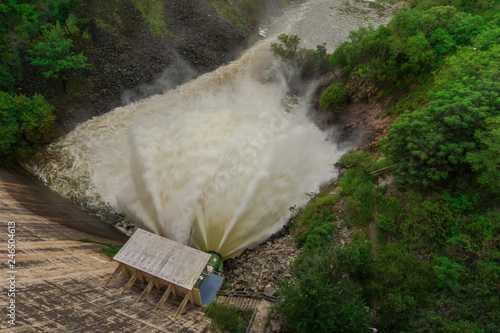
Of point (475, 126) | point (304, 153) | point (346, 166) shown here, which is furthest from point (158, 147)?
point (475, 126)

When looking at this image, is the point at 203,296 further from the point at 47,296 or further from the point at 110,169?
the point at 110,169

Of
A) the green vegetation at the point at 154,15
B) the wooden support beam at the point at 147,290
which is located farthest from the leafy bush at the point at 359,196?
the green vegetation at the point at 154,15

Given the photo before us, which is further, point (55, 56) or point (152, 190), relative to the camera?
point (55, 56)

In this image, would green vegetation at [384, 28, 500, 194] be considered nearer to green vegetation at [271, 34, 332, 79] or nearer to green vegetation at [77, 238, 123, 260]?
green vegetation at [271, 34, 332, 79]

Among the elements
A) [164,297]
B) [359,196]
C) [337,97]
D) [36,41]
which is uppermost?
[36,41]

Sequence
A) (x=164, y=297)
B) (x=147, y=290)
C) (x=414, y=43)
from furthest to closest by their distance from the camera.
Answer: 1. (x=414, y=43)
2. (x=147, y=290)
3. (x=164, y=297)

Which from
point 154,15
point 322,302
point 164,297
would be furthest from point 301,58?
point 164,297

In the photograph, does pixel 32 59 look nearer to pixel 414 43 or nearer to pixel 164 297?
pixel 164 297

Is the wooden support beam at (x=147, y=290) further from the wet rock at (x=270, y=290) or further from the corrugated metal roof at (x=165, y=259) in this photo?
the wet rock at (x=270, y=290)
